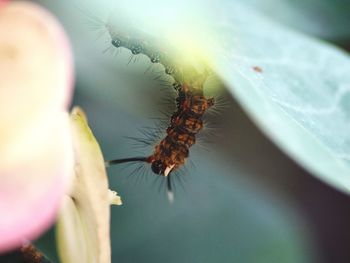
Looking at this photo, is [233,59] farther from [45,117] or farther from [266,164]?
[266,164]

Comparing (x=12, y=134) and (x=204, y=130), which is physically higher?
(x=12, y=134)

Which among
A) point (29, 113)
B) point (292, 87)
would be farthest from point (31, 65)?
point (292, 87)

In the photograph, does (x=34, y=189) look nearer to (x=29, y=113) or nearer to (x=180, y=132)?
(x=29, y=113)

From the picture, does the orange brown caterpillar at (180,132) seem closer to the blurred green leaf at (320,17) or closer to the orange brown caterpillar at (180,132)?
→ the orange brown caterpillar at (180,132)

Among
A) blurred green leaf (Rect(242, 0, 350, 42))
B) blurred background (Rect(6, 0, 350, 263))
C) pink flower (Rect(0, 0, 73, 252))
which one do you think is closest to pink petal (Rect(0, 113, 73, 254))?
pink flower (Rect(0, 0, 73, 252))

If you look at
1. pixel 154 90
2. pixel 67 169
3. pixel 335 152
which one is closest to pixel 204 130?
pixel 154 90
